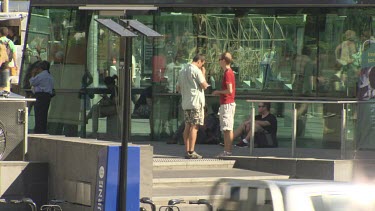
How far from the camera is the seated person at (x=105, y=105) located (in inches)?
849

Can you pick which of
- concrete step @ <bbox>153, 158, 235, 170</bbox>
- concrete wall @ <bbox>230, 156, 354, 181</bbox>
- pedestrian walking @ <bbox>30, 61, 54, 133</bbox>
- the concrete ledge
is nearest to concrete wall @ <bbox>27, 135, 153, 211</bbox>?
the concrete ledge

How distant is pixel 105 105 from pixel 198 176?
5446mm

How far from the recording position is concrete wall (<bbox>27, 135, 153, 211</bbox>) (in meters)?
13.7

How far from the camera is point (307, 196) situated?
8.59 metres

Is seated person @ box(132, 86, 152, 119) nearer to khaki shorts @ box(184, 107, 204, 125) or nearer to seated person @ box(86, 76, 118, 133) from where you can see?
seated person @ box(86, 76, 118, 133)

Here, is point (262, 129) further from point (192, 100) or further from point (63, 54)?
point (63, 54)

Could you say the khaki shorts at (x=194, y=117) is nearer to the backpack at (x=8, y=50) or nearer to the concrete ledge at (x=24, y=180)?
the concrete ledge at (x=24, y=180)

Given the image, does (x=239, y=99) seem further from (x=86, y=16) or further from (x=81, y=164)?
(x=81, y=164)

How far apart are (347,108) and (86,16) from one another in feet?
22.1

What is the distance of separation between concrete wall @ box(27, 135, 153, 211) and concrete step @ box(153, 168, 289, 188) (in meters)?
1.58

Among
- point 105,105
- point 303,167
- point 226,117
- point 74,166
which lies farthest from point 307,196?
point 105,105

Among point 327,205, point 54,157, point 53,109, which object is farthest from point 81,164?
point 53,109

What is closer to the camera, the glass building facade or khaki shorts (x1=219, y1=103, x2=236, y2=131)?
khaki shorts (x1=219, y1=103, x2=236, y2=131)

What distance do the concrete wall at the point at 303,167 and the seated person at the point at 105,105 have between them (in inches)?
173
